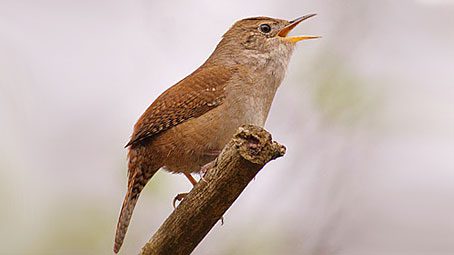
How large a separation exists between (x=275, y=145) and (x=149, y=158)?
32.7 inches

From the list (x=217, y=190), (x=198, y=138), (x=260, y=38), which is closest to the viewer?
(x=217, y=190)

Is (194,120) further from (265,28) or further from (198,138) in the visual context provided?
(265,28)

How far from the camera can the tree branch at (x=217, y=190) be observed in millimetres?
1774

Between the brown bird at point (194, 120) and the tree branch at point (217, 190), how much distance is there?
374 millimetres

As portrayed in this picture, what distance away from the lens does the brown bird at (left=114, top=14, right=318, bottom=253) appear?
2.50 m

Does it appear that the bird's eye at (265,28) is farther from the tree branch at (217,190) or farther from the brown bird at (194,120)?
the tree branch at (217,190)

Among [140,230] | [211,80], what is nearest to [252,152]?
[211,80]

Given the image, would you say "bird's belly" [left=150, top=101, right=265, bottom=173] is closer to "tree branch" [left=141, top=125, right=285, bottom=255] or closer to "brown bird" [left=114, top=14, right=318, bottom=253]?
"brown bird" [left=114, top=14, right=318, bottom=253]

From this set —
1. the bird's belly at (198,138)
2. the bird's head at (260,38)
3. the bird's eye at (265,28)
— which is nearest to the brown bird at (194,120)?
the bird's belly at (198,138)

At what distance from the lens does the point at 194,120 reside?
2541 mm

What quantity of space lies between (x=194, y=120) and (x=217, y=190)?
70 centimetres

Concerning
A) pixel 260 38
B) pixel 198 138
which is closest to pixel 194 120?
pixel 198 138

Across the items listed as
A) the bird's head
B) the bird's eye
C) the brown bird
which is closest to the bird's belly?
the brown bird

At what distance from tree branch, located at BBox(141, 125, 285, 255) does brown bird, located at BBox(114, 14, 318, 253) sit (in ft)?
1.23
